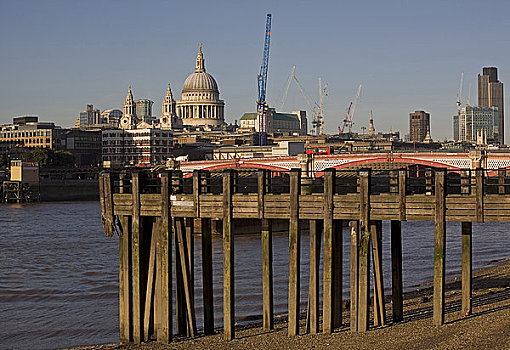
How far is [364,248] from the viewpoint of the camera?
59.4 ft

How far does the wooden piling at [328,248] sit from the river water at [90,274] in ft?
22.1

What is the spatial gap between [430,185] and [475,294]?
7010 millimetres

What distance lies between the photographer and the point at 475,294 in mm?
24406

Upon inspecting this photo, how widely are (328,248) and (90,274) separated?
22.0 m

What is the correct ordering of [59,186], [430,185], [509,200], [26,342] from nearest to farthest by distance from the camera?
1. [509,200]
2. [430,185]
3. [26,342]
4. [59,186]

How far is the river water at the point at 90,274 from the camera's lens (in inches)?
1008

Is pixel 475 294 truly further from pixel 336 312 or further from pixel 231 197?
pixel 231 197

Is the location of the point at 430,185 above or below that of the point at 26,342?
above

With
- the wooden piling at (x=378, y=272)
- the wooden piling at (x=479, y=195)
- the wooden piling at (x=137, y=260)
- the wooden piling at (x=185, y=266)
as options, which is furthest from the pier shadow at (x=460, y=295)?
the wooden piling at (x=137, y=260)

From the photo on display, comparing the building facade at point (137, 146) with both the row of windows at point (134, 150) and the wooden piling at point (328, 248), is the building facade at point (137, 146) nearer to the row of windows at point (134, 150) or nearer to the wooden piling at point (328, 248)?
the row of windows at point (134, 150)

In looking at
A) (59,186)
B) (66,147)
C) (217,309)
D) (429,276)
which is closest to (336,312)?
(217,309)

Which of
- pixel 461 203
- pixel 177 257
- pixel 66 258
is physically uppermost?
pixel 461 203

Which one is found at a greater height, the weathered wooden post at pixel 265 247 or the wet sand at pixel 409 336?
the weathered wooden post at pixel 265 247

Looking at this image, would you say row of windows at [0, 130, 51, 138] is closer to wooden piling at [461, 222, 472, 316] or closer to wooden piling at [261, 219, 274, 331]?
wooden piling at [261, 219, 274, 331]
